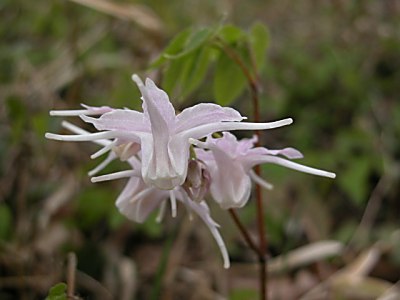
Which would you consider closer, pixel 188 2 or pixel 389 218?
pixel 389 218

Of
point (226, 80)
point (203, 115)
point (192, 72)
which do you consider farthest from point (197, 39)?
point (203, 115)

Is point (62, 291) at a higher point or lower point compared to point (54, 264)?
higher

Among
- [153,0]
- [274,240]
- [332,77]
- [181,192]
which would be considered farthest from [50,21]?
[181,192]

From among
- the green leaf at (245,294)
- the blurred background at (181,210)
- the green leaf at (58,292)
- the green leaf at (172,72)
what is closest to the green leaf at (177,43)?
the green leaf at (172,72)

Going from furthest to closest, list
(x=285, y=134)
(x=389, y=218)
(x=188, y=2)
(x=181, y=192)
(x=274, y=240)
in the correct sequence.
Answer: (x=188, y=2) < (x=285, y=134) < (x=389, y=218) < (x=274, y=240) < (x=181, y=192)

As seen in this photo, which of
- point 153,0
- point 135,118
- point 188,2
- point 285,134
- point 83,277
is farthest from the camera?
point 188,2

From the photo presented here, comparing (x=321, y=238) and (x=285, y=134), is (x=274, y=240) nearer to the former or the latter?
(x=321, y=238)

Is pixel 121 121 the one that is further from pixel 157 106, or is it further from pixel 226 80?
pixel 226 80

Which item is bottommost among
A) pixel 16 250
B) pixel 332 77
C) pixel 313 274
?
pixel 313 274

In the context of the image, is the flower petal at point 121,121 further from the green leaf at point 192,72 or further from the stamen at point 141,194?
the green leaf at point 192,72
